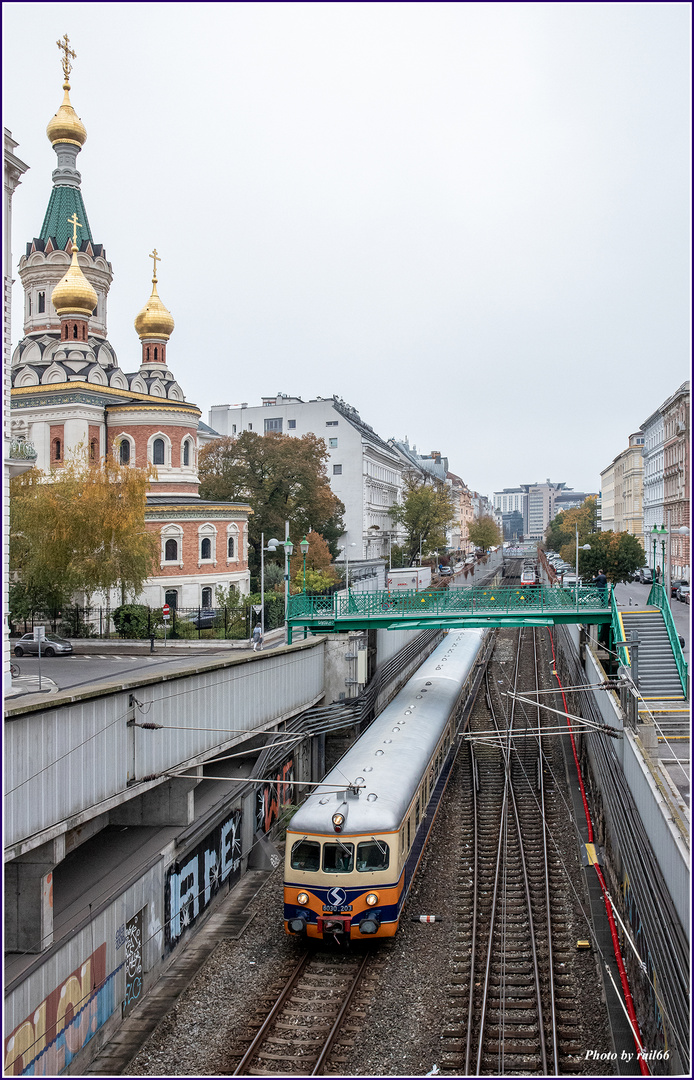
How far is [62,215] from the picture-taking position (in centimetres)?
5588

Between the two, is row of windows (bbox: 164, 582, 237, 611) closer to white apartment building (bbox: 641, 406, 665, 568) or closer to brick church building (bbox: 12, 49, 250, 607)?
brick church building (bbox: 12, 49, 250, 607)

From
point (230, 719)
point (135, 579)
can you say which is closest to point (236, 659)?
point (230, 719)

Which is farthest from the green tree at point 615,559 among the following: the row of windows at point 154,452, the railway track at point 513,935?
the row of windows at point 154,452

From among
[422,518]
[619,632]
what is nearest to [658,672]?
[619,632]

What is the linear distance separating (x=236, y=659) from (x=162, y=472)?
29.2 meters

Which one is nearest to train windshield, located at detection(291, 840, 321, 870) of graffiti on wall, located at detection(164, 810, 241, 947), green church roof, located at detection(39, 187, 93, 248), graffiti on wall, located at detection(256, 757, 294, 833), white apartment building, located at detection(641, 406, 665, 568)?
graffiti on wall, located at detection(164, 810, 241, 947)

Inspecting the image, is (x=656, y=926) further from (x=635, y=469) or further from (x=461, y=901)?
(x=635, y=469)

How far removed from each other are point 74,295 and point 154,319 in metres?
5.79

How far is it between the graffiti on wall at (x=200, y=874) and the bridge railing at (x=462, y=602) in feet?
31.4

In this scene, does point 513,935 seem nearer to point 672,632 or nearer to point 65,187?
point 672,632

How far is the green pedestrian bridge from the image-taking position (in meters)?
26.4

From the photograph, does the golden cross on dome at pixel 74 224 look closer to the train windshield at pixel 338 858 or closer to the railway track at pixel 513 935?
the railway track at pixel 513 935

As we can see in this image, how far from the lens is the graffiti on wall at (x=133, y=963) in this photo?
46.7ft

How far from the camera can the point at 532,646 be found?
54.3 meters
